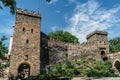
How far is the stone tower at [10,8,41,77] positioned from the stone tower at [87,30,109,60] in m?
14.0

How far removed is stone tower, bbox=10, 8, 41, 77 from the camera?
2475 cm

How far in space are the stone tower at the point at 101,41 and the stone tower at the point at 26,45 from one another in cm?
1396

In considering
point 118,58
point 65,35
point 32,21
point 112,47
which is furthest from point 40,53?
point 112,47

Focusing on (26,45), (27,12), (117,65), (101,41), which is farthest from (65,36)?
(26,45)

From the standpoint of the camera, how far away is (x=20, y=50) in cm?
2539

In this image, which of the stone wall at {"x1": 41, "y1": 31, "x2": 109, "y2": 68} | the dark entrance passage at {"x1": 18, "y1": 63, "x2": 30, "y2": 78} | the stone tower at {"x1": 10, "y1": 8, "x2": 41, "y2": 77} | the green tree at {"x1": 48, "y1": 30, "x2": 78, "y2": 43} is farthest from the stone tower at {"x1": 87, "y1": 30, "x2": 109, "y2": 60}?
the dark entrance passage at {"x1": 18, "y1": 63, "x2": 30, "y2": 78}

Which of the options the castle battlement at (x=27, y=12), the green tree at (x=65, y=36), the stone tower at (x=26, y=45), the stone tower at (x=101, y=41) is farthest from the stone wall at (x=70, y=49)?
the green tree at (x=65, y=36)

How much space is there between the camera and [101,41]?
36.5 m

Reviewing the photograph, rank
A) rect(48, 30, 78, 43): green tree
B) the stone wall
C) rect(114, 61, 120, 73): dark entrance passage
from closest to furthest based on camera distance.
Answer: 1. the stone wall
2. rect(114, 61, 120, 73): dark entrance passage
3. rect(48, 30, 78, 43): green tree

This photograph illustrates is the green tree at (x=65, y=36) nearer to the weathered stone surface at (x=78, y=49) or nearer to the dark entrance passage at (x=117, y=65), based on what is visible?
the weathered stone surface at (x=78, y=49)

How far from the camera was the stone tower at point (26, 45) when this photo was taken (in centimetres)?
2475

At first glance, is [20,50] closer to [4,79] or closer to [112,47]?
[4,79]

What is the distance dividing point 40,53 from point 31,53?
7.35ft

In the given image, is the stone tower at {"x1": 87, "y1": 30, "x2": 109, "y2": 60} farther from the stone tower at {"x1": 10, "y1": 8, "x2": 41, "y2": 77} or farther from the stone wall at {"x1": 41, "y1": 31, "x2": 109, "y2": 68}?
the stone tower at {"x1": 10, "y1": 8, "x2": 41, "y2": 77}
